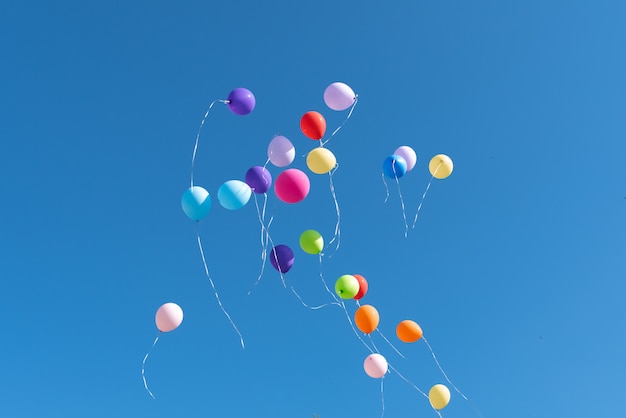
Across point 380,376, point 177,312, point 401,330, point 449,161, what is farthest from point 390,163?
point 177,312

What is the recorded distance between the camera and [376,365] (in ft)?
22.5

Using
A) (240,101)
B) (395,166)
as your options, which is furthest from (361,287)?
(240,101)

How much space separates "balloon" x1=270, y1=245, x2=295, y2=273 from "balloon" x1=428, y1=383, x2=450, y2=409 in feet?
8.01

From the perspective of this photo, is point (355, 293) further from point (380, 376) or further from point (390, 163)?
point (390, 163)

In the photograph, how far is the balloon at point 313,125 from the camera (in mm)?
6605

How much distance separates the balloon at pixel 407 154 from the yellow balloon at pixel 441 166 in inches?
13.8

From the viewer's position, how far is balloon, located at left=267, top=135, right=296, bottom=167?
256 inches

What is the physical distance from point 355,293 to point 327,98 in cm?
251

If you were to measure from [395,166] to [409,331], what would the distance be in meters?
2.14

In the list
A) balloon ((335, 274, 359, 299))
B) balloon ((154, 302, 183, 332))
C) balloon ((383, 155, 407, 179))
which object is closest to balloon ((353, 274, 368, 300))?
balloon ((335, 274, 359, 299))

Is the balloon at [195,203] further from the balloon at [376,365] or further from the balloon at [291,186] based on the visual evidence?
the balloon at [376,365]

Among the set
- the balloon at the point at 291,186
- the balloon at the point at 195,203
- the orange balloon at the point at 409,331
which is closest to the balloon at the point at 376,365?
the orange balloon at the point at 409,331

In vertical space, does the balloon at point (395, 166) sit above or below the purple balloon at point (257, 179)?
above

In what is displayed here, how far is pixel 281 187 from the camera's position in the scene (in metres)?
6.25
